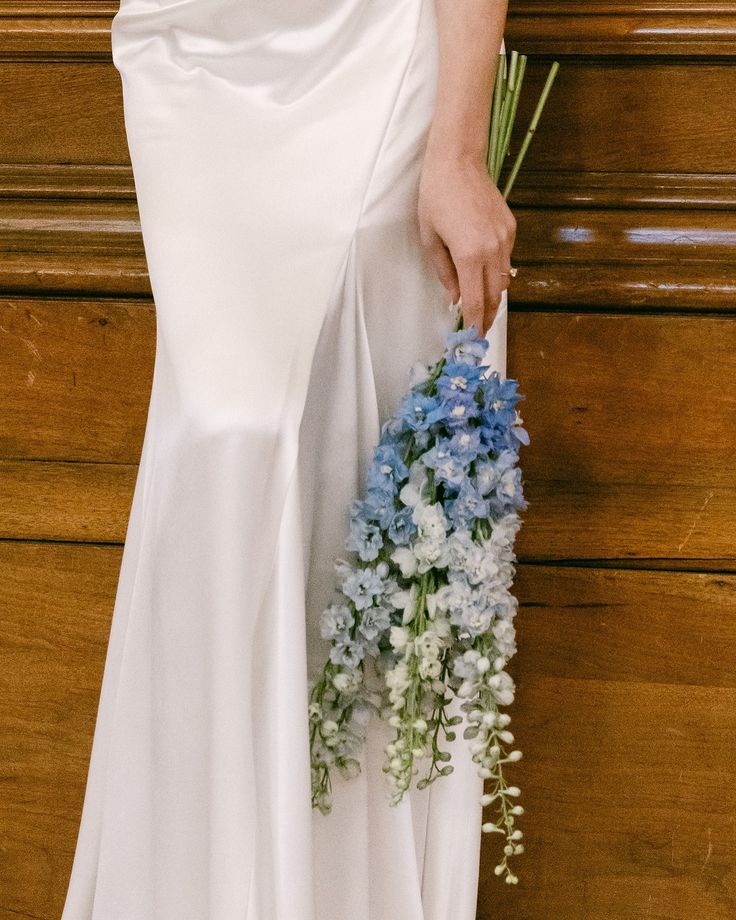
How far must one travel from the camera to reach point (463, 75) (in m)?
0.87

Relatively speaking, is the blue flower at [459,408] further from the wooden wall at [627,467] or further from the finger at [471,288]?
the wooden wall at [627,467]

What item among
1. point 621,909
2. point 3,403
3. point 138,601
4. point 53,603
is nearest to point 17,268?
point 3,403

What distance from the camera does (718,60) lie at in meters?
1.13

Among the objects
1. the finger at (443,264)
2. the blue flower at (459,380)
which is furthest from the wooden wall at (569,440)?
the blue flower at (459,380)

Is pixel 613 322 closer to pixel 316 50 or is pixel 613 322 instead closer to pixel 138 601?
pixel 316 50

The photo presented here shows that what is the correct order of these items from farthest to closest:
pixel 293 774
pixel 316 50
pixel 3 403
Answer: pixel 3 403
pixel 316 50
pixel 293 774

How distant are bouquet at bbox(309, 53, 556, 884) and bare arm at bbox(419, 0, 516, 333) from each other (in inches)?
2.9

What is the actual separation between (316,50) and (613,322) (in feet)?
1.54

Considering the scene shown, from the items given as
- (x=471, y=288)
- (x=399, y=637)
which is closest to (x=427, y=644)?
(x=399, y=637)

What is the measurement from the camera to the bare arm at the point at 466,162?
867 mm

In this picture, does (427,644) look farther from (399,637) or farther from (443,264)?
(443,264)

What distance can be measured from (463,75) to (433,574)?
442mm

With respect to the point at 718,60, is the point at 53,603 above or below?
below

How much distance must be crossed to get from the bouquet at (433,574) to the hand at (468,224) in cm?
5
